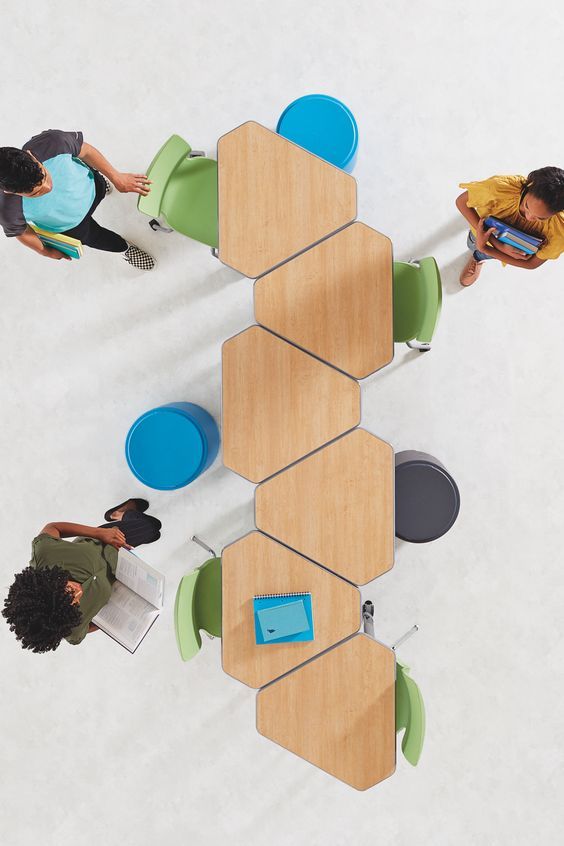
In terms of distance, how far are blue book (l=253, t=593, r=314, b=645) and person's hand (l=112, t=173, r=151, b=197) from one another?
1.94 m

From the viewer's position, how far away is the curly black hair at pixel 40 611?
2246mm

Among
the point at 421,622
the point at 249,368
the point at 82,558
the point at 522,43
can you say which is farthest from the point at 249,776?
the point at 522,43

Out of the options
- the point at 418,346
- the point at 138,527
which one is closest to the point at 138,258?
the point at 138,527

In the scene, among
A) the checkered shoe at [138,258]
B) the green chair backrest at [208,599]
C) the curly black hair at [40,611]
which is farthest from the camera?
the checkered shoe at [138,258]

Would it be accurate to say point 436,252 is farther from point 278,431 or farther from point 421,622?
point 421,622

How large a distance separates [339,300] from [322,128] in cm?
96

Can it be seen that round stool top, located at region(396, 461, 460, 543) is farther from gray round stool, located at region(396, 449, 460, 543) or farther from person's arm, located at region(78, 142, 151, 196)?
person's arm, located at region(78, 142, 151, 196)

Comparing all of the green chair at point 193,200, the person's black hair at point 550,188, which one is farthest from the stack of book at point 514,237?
the green chair at point 193,200

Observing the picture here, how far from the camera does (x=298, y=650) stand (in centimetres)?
267

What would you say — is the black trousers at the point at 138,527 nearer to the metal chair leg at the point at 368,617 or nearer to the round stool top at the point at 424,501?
the metal chair leg at the point at 368,617

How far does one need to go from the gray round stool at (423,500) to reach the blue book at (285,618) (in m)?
0.62

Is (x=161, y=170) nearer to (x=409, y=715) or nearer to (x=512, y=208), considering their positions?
(x=512, y=208)

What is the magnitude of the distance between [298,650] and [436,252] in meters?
2.21

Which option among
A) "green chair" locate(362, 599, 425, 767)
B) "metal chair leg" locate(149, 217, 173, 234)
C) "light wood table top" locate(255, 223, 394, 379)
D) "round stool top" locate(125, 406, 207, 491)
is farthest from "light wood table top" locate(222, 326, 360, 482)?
"green chair" locate(362, 599, 425, 767)
